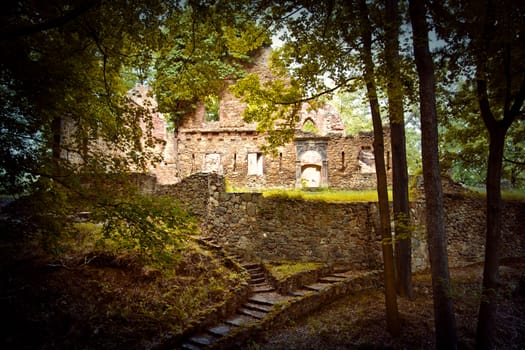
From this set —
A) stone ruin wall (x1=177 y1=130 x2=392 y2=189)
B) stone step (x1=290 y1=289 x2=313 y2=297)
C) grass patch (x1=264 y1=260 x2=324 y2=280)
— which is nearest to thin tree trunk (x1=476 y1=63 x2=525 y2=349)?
stone step (x1=290 y1=289 x2=313 y2=297)

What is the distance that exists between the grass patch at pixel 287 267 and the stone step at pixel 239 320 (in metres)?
1.56

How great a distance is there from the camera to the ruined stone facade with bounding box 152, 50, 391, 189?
1684 centimetres

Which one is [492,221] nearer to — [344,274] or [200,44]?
[344,274]

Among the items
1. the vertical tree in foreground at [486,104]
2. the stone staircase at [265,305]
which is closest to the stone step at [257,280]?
the stone staircase at [265,305]

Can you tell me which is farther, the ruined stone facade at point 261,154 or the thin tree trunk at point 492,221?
the ruined stone facade at point 261,154

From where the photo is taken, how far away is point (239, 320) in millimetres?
6980

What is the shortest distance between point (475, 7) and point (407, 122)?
19.7 m

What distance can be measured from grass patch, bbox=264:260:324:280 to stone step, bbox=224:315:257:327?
5.11 feet

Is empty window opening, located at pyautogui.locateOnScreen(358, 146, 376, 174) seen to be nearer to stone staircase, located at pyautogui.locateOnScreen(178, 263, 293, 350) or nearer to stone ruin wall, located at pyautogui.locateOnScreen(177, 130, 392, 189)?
stone ruin wall, located at pyautogui.locateOnScreen(177, 130, 392, 189)

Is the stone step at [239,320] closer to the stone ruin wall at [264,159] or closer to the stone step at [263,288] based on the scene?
the stone step at [263,288]

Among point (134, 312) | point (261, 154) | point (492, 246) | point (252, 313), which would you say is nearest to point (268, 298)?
point (252, 313)

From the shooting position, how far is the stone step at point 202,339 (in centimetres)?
613

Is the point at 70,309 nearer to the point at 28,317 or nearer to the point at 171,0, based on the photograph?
the point at 28,317

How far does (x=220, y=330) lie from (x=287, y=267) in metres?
3.07
